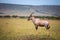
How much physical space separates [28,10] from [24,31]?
1.23ft

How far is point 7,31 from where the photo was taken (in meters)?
2.05

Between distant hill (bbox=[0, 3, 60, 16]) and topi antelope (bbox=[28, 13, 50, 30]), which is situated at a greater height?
distant hill (bbox=[0, 3, 60, 16])

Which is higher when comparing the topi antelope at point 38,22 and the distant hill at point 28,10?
→ the distant hill at point 28,10

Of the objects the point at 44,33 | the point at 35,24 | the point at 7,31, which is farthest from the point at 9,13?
the point at 44,33

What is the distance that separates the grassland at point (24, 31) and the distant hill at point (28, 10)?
0.40 ft

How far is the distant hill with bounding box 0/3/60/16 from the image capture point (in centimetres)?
203

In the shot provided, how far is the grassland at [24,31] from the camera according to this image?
202cm

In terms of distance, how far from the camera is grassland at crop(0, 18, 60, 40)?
202cm

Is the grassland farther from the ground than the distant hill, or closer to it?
closer to it

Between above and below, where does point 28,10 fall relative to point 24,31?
above

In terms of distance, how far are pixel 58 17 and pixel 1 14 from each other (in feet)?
3.29

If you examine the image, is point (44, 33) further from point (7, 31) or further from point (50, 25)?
point (7, 31)

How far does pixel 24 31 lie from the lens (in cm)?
203

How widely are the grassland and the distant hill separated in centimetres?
12
